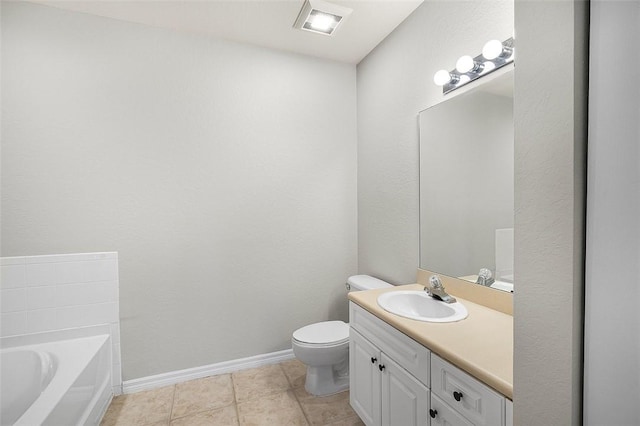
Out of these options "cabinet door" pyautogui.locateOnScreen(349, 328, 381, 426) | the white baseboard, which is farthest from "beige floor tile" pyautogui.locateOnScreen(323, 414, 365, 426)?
the white baseboard

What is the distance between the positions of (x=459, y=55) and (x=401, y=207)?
3.39 feet

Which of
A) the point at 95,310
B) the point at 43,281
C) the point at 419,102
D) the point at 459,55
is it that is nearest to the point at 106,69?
the point at 43,281

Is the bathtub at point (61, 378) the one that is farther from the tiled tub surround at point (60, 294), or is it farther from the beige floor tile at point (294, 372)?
the beige floor tile at point (294, 372)

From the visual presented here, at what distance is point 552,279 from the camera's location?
70 centimetres

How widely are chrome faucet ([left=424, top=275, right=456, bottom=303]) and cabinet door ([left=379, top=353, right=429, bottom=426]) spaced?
0.46 metres

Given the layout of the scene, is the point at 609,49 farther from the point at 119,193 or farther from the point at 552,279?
the point at 119,193

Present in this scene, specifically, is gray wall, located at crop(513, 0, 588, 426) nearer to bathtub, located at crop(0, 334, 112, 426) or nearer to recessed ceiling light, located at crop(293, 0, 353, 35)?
recessed ceiling light, located at crop(293, 0, 353, 35)

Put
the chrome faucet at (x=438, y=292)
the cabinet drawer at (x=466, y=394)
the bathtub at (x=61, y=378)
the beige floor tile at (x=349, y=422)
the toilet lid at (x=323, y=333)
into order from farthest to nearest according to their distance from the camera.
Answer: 1. the toilet lid at (x=323, y=333)
2. the beige floor tile at (x=349, y=422)
3. the chrome faucet at (x=438, y=292)
4. the bathtub at (x=61, y=378)
5. the cabinet drawer at (x=466, y=394)

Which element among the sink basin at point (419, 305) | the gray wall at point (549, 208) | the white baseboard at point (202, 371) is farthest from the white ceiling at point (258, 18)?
the white baseboard at point (202, 371)

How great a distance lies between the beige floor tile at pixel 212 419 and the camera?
1910 mm

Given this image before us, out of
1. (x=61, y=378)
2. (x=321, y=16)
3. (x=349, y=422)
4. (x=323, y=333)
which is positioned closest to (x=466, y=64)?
(x=321, y=16)

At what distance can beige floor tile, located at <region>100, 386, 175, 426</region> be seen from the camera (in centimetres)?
194

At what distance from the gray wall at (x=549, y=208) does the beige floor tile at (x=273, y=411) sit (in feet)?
5.16

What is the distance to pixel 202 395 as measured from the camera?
220 centimetres
